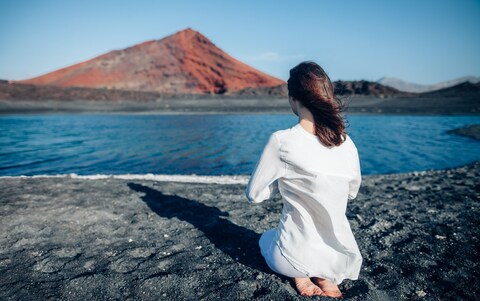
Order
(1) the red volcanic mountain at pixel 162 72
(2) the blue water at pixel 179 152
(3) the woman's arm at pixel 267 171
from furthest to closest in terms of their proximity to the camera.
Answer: (1) the red volcanic mountain at pixel 162 72 → (2) the blue water at pixel 179 152 → (3) the woman's arm at pixel 267 171

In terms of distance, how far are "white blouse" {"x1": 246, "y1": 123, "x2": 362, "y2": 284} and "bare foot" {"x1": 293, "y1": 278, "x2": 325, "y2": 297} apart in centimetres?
20

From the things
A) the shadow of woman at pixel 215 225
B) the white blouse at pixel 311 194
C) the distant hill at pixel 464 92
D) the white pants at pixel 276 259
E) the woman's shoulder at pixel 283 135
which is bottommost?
the shadow of woman at pixel 215 225

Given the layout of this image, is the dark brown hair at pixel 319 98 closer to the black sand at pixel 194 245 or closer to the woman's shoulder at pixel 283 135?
the woman's shoulder at pixel 283 135

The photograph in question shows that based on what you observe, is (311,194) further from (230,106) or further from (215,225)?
(230,106)

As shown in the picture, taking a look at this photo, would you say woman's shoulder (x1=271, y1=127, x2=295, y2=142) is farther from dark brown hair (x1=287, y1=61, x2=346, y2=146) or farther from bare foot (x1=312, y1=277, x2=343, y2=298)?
bare foot (x1=312, y1=277, x2=343, y2=298)

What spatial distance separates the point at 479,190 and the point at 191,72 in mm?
76865

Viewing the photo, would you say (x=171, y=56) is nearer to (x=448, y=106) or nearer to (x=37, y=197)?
(x=448, y=106)

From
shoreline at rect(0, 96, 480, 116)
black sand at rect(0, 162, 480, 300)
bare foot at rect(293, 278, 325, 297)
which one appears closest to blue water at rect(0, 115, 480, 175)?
black sand at rect(0, 162, 480, 300)

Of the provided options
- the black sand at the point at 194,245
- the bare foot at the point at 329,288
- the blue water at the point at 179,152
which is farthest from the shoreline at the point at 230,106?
the bare foot at the point at 329,288

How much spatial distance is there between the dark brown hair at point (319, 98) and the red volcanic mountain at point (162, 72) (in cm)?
6688

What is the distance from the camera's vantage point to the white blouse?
205 centimetres

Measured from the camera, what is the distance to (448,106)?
104 ft

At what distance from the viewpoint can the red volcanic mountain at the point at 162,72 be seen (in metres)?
69.2

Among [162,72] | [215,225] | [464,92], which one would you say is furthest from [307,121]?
[162,72]
